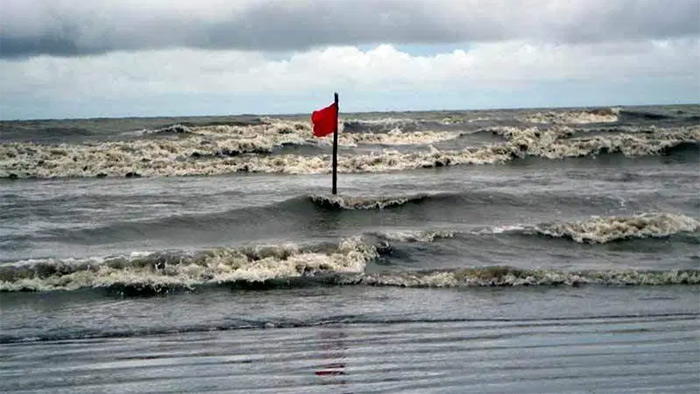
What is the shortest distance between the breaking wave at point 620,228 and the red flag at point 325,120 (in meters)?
5.18

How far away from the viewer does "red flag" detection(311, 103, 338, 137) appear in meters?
17.0

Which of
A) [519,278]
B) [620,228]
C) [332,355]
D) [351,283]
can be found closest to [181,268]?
[351,283]

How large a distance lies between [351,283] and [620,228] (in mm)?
6580

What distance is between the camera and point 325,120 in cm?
1700

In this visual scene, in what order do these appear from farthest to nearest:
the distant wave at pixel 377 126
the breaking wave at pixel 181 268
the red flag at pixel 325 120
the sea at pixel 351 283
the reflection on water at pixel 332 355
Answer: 1. the distant wave at pixel 377 126
2. the red flag at pixel 325 120
3. the breaking wave at pixel 181 268
4. the sea at pixel 351 283
5. the reflection on water at pixel 332 355

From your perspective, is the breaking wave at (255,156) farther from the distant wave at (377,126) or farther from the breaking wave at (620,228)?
the breaking wave at (620,228)

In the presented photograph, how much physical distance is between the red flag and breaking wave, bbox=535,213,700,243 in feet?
17.0

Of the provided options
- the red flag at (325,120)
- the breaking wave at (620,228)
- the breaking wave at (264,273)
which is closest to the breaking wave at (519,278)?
the breaking wave at (264,273)

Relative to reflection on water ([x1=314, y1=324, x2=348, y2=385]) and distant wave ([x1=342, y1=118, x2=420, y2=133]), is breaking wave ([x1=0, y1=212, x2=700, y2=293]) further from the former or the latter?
distant wave ([x1=342, y1=118, x2=420, y2=133])

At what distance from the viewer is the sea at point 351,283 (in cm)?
672

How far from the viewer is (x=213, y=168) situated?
2756cm

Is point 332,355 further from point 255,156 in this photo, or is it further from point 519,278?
point 255,156

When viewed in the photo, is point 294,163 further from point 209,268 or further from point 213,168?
point 209,268

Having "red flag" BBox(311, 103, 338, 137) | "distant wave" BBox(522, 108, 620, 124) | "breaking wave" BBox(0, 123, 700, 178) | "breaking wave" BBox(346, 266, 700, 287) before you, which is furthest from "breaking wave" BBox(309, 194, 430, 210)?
"distant wave" BBox(522, 108, 620, 124)
